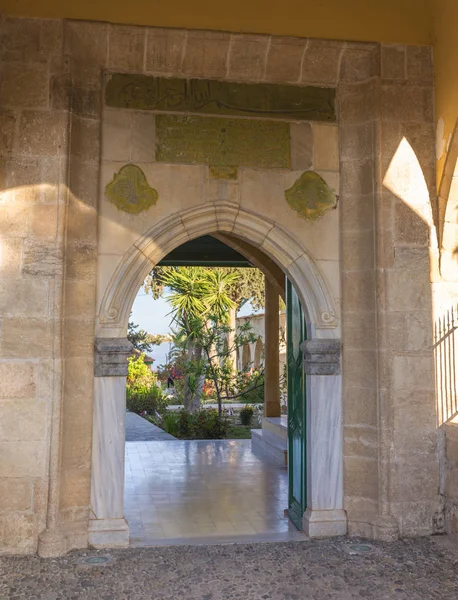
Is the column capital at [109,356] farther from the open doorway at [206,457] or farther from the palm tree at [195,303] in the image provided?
the palm tree at [195,303]

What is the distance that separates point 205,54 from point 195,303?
24.6 feet

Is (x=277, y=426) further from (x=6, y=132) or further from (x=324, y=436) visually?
(x=6, y=132)

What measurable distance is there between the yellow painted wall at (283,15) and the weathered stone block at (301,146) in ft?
2.15

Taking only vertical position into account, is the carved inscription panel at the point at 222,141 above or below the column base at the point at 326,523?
above

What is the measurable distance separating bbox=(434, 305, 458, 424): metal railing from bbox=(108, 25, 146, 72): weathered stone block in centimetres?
287

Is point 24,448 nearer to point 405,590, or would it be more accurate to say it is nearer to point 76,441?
point 76,441

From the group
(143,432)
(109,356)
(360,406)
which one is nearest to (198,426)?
(143,432)

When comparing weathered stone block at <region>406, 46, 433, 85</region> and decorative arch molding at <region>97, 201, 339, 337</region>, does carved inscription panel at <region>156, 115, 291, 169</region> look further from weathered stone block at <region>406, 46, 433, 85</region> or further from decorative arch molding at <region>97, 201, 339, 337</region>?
weathered stone block at <region>406, 46, 433, 85</region>

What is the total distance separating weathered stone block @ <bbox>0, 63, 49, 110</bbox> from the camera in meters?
4.11

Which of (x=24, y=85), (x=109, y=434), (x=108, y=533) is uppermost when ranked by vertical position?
(x=24, y=85)

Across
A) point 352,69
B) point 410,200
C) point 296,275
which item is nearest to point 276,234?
point 296,275

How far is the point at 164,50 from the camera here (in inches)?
172

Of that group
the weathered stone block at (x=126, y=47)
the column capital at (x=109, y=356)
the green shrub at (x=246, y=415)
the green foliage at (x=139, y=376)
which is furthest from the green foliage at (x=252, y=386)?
the weathered stone block at (x=126, y=47)

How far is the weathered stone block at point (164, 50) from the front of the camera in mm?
4312
